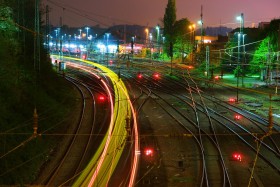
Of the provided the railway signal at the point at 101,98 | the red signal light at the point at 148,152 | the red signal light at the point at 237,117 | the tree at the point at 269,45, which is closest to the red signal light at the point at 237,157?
the red signal light at the point at 148,152

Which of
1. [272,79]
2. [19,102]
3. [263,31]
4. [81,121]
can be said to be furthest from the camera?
[263,31]

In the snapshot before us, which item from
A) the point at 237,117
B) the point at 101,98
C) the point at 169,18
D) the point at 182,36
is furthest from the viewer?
the point at 169,18

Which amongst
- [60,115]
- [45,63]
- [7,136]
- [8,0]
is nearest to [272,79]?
[45,63]

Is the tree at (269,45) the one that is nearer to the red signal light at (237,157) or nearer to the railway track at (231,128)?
the railway track at (231,128)

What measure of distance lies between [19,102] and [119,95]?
44.5ft

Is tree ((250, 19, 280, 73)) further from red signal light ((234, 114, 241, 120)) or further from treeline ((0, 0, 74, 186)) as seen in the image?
treeline ((0, 0, 74, 186))

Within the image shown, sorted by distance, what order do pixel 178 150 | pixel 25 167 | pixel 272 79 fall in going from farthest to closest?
pixel 272 79, pixel 178 150, pixel 25 167

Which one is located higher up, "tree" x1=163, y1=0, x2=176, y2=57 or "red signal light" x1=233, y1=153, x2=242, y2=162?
"tree" x1=163, y1=0, x2=176, y2=57

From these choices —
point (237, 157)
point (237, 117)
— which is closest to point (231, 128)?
point (237, 117)

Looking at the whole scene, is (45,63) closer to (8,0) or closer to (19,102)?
(8,0)

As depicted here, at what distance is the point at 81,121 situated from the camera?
26.5 m

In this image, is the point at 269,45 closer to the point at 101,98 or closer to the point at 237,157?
the point at 101,98

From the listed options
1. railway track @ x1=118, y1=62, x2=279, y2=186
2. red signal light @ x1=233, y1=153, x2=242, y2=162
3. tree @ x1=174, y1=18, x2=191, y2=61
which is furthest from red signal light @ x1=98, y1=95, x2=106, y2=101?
tree @ x1=174, y1=18, x2=191, y2=61

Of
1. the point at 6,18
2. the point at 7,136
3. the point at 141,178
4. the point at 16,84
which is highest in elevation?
the point at 6,18
